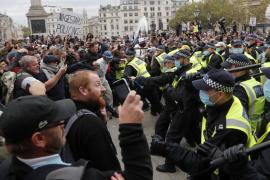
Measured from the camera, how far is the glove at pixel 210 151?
2527mm

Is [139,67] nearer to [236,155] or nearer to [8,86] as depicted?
[8,86]

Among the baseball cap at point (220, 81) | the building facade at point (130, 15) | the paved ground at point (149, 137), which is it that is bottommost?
the paved ground at point (149, 137)

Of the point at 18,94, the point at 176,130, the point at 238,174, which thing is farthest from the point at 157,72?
the point at 238,174

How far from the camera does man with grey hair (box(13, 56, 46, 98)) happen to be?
4.85 metres

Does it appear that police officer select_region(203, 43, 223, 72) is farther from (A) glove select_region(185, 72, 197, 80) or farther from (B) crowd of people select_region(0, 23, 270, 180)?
(A) glove select_region(185, 72, 197, 80)

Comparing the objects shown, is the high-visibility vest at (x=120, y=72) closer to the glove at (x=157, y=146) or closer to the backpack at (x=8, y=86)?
the backpack at (x=8, y=86)

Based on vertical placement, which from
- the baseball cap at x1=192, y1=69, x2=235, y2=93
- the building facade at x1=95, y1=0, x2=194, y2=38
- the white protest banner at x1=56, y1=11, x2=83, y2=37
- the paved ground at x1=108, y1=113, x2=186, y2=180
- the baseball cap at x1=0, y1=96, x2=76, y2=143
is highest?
the building facade at x1=95, y1=0, x2=194, y2=38

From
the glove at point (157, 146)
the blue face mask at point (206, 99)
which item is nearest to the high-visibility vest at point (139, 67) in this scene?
the blue face mask at point (206, 99)

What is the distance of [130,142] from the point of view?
184cm

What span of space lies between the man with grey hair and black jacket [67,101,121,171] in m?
1.78

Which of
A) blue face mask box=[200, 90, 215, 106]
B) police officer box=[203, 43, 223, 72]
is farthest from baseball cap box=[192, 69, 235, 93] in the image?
police officer box=[203, 43, 223, 72]

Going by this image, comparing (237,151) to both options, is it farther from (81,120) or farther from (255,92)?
(255,92)

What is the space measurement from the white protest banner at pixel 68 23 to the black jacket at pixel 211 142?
13561 millimetres

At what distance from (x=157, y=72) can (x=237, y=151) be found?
7403 millimetres
